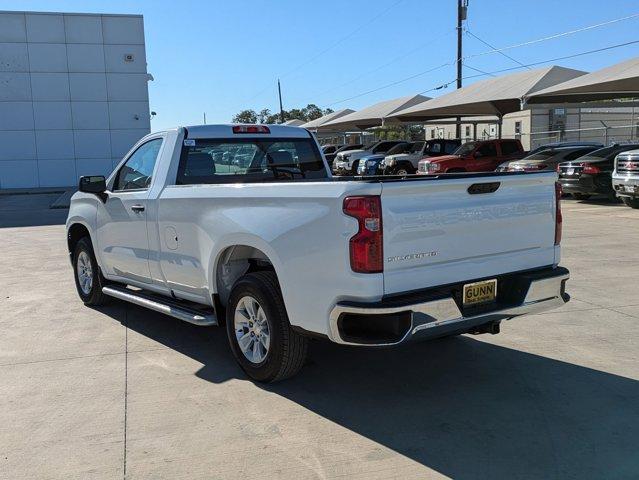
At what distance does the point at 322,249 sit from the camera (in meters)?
3.78

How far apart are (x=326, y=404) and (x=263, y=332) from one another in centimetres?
70

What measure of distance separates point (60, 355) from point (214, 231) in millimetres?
1980

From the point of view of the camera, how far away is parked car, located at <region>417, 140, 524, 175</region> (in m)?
21.2

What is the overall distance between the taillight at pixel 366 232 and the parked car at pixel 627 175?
13.1 meters

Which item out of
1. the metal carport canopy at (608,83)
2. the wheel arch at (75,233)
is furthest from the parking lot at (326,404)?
the metal carport canopy at (608,83)

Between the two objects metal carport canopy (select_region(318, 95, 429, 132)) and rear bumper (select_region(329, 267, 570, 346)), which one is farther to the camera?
metal carport canopy (select_region(318, 95, 429, 132))

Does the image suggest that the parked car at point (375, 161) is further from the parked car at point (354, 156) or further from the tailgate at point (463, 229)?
the tailgate at point (463, 229)

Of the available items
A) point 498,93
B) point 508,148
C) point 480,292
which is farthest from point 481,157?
point 480,292

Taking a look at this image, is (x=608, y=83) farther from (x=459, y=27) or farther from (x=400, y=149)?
(x=459, y=27)

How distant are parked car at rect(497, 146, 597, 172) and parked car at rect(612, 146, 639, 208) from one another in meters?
3.31

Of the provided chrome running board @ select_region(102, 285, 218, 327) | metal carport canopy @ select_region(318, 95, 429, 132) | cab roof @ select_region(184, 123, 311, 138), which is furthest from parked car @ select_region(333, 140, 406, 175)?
chrome running board @ select_region(102, 285, 218, 327)

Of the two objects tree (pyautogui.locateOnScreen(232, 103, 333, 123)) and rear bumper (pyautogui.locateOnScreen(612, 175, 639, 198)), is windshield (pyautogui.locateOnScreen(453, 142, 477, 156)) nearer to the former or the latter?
rear bumper (pyautogui.locateOnScreen(612, 175, 639, 198))

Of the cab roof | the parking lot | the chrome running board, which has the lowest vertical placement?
the parking lot

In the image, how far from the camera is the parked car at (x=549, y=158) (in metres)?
18.5
